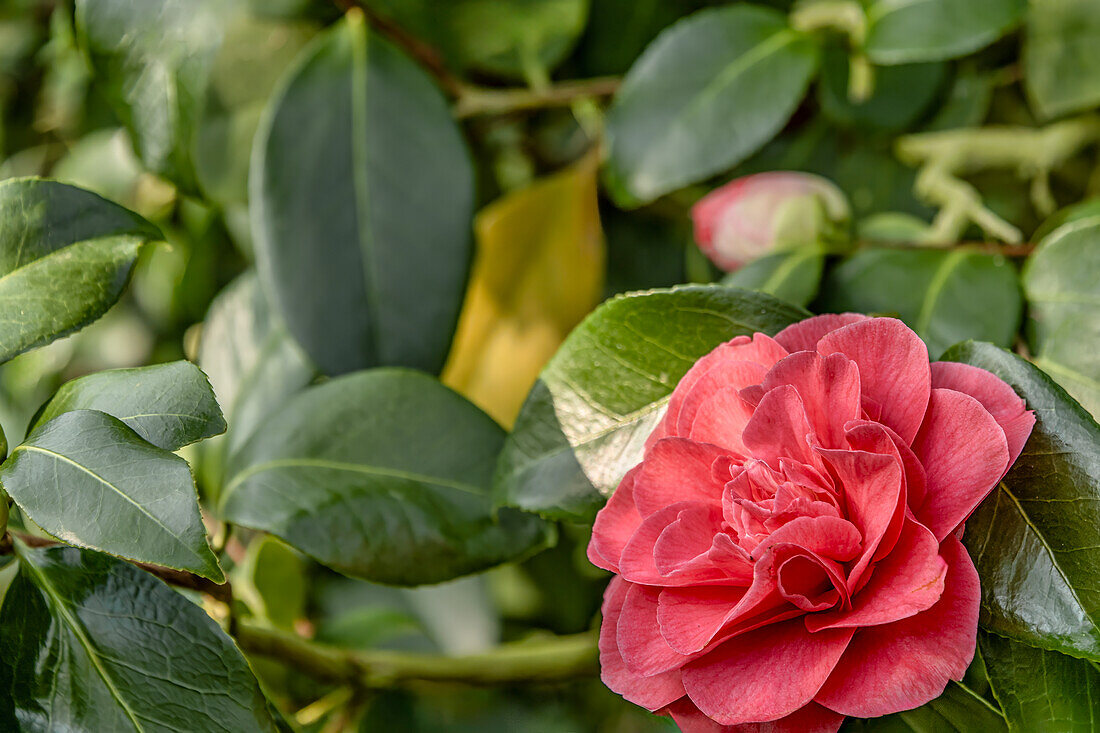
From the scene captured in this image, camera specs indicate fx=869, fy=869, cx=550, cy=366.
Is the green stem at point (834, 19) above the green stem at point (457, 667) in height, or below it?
above

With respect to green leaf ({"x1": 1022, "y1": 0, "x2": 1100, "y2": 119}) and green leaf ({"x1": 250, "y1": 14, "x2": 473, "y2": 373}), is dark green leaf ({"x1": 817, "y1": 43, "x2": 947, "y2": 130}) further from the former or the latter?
green leaf ({"x1": 250, "y1": 14, "x2": 473, "y2": 373})

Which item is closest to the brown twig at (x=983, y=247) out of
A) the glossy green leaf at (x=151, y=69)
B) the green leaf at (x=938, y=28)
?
the green leaf at (x=938, y=28)

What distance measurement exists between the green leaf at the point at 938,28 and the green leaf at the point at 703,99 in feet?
0.16

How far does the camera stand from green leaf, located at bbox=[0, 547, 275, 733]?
326mm

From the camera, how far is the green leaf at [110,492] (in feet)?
0.89

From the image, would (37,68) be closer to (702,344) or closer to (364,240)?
(364,240)

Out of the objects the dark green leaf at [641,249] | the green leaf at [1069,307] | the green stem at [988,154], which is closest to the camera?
the green leaf at [1069,307]

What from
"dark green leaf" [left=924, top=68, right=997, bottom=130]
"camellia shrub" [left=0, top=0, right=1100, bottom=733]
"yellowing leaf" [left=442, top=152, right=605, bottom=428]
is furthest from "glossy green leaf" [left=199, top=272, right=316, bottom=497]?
"dark green leaf" [left=924, top=68, right=997, bottom=130]

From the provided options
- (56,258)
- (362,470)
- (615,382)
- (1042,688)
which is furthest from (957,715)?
(56,258)

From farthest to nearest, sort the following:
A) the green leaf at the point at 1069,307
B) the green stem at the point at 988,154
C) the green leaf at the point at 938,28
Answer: the green stem at the point at 988,154
the green leaf at the point at 938,28
the green leaf at the point at 1069,307

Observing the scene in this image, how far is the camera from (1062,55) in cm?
54

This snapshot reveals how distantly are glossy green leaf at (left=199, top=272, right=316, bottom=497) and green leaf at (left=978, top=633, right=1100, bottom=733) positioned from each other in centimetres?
40

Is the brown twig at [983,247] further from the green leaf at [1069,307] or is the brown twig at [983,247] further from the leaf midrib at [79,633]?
the leaf midrib at [79,633]

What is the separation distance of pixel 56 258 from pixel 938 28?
18.3 inches
